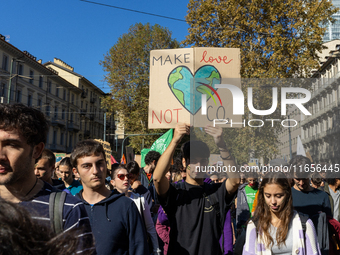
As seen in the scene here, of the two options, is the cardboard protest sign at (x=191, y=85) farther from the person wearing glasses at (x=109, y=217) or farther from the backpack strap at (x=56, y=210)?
the backpack strap at (x=56, y=210)

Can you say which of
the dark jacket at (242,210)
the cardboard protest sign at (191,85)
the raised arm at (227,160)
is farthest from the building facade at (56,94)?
the raised arm at (227,160)

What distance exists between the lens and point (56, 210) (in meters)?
1.51

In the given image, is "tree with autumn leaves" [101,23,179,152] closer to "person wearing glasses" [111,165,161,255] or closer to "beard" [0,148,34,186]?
"person wearing glasses" [111,165,161,255]

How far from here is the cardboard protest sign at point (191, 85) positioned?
12.0 ft

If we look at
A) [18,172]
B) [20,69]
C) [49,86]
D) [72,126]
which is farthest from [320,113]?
[72,126]

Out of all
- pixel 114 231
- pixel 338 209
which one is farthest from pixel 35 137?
pixel 338 209

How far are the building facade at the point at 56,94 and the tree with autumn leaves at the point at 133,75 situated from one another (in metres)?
8.84

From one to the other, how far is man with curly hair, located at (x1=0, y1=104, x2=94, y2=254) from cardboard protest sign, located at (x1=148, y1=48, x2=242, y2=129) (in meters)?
2.09

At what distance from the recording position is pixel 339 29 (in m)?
148

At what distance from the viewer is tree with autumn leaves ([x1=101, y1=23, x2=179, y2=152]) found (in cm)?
2705

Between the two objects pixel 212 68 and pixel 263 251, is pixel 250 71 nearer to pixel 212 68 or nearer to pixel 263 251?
pixel 212 68

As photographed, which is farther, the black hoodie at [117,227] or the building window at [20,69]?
the building window at [20,69]

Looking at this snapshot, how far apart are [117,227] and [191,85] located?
183cm

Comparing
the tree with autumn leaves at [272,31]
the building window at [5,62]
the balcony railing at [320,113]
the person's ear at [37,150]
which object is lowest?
the person's ear at [37,150]
